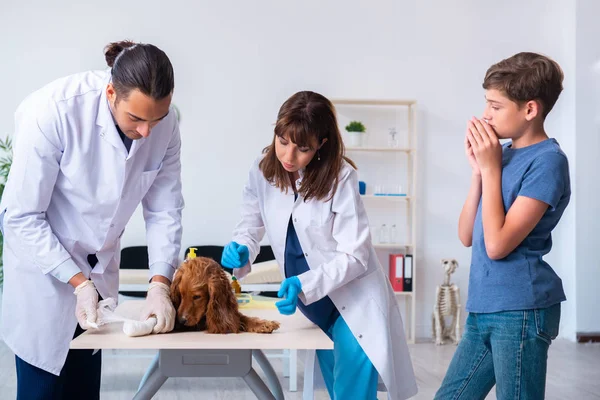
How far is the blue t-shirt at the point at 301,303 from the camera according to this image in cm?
197

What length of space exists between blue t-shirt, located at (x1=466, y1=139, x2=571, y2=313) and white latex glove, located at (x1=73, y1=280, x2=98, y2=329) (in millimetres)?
913

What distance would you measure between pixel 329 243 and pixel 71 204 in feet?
2.37

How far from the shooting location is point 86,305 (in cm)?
156

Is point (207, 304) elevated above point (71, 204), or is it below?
below

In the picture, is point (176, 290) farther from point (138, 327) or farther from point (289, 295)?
point (289, 295)

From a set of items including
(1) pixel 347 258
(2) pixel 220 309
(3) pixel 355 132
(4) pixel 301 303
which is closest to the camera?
(2) pixel 220 309

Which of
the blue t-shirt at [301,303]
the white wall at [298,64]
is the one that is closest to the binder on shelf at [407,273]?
the white wall at [298,64]

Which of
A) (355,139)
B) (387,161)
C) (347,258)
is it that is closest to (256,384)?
(347,258)

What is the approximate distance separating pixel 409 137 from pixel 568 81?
50.2 inches

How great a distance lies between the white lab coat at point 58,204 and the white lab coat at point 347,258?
1.43 feet

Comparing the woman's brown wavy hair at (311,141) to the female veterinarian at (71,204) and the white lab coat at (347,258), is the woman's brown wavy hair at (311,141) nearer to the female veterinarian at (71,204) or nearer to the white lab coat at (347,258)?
the white lab coat at (347,258)

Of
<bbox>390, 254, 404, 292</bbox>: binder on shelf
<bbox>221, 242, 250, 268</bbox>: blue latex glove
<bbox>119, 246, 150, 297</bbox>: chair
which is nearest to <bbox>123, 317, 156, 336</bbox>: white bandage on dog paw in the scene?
<bbox>221, 242, 250, 268</bbox>: blue latex glove

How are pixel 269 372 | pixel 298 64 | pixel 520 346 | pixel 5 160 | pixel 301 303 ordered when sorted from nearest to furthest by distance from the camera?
pixel 520 346 → pixel 301 303 → pixel 269 372 → pixel 5 160 → pixel 298 64

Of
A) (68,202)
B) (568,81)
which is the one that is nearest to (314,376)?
(68,202)
